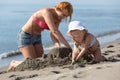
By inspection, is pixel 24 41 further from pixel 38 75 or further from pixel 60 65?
pixel 38 75

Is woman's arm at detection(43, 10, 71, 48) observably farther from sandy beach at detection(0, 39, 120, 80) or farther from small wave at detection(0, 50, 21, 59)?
small wave at detection(0, 50, 21, 59)

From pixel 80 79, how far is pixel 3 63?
4.37 m

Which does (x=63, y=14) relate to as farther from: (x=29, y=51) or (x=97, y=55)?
(x=29, y=51)

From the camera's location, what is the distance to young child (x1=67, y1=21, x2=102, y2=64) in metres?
6.38

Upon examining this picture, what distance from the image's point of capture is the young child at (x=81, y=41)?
638 cm

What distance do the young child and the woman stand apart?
238 mm

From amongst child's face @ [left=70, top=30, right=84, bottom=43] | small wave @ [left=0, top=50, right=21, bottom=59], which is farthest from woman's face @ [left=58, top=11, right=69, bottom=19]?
small wave @ [left=0, top=50, right=21, bottom=59]

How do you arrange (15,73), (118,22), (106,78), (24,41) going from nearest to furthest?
(106,78) → (15,73) → (24,41) → (118,22)

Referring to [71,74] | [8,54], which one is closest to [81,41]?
[71,74]

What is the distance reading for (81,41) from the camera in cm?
648

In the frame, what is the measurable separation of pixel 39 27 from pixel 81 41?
3.38 ft

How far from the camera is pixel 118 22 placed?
19.0 m

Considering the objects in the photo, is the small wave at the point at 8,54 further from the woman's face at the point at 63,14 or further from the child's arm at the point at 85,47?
the child's arm at the point at 85,47

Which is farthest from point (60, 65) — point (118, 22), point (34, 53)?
point (118, 22)
